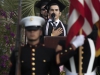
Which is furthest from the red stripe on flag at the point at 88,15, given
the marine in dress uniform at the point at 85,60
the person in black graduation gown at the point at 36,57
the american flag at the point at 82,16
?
the person in black graduation gown at the point at 36,57

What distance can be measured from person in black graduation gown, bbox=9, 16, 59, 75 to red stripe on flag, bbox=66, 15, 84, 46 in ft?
0.86

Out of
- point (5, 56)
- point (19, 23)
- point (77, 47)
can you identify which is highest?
point (19, 23)

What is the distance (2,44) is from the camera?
686 cm

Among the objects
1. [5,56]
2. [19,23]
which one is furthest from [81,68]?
[5,56]

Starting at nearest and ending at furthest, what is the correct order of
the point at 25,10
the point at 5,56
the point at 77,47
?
1. the point at 77,47
2. the point at 5,56
3. the point at 25,10

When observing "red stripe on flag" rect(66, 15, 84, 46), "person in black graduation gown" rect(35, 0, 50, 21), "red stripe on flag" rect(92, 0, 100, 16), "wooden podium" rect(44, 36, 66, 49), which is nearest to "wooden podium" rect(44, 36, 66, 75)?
"wooden podium" rect(44, 36, 66, 49)

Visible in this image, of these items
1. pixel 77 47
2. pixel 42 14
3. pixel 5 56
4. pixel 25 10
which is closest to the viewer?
pixel 77 47

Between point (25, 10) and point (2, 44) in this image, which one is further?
point (25, 10)

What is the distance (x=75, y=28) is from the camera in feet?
13.0

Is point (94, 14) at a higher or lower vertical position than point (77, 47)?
higher

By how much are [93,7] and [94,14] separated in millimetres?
78

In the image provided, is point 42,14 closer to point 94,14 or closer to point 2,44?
point 2,44

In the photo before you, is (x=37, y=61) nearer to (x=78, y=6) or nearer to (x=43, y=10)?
(x=78, y=6)

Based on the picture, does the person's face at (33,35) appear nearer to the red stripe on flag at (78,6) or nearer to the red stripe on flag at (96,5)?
the red stripe on flag at (78,6)
